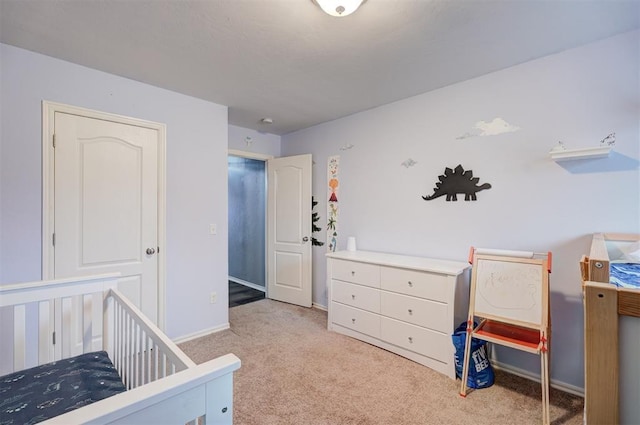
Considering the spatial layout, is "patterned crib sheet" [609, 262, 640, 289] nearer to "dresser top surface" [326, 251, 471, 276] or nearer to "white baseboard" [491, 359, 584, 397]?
"dresser top surface" [326, 251, 471, 276]

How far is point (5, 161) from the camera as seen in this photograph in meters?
1.96

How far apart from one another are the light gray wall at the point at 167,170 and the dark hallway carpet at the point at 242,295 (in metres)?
0.98

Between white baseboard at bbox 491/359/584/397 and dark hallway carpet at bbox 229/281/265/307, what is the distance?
118 inches

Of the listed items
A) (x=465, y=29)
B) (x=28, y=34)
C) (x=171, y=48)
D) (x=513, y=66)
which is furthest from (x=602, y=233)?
(x=28, y=34)

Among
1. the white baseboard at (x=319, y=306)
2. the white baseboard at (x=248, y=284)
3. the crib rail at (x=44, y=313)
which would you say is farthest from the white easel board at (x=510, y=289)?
the white baseboard at (x=248, y=284)

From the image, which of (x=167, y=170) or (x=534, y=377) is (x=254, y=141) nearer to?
(x=167, y=170)

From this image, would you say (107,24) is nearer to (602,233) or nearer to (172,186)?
(172,186)

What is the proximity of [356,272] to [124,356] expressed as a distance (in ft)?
6.31

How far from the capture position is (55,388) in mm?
1223

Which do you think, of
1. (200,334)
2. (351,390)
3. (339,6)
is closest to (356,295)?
(351,390)

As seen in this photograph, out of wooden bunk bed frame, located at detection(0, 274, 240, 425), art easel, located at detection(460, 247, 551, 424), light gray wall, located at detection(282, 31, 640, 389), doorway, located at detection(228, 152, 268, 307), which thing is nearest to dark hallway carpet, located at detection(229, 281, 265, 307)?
doorway, located at detection(228, 152, 268, 307)

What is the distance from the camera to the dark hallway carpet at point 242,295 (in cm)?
412

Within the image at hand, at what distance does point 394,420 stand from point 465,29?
2456 millimetres

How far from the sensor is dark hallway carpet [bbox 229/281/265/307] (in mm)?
4117
